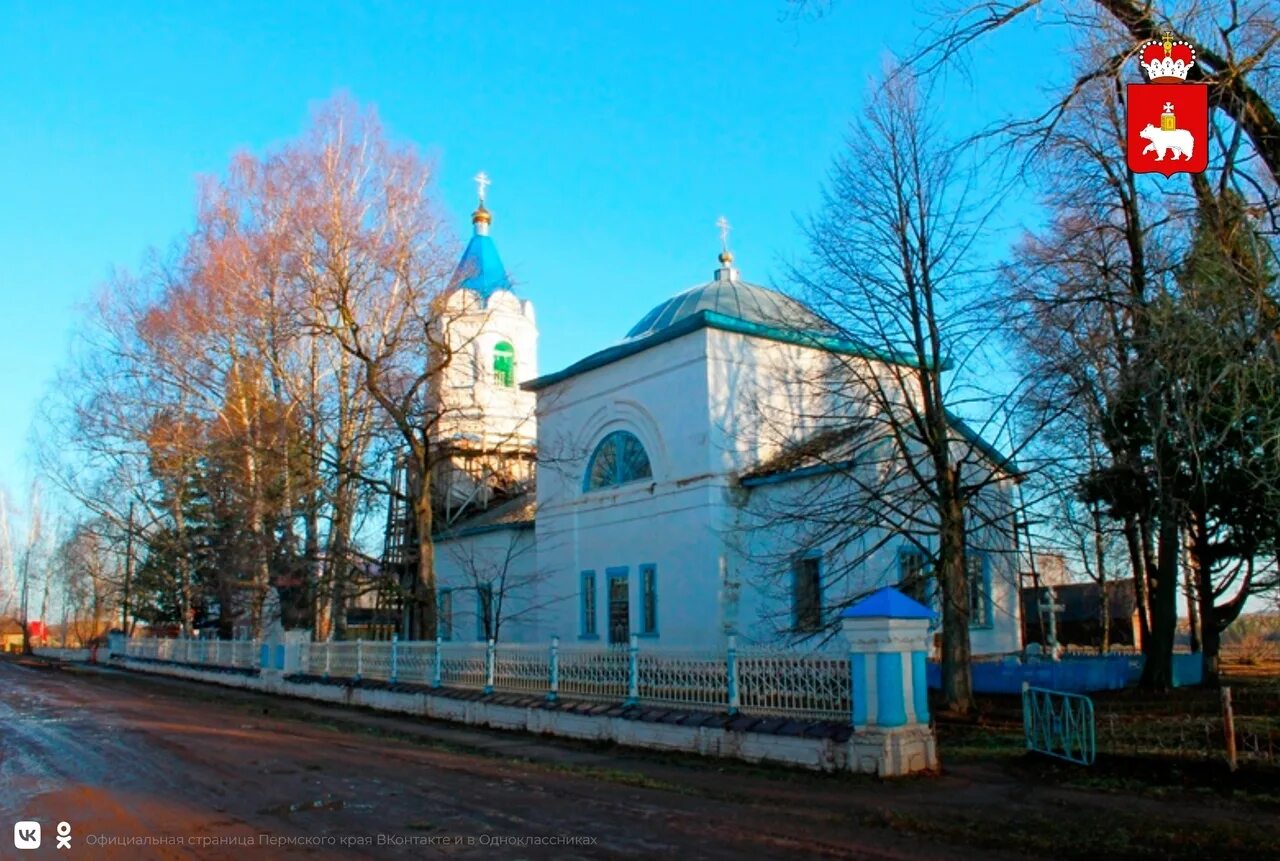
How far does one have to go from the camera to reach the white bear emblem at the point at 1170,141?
9359 mm

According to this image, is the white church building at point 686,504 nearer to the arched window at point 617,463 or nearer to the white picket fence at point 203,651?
the arched window at point 617,463

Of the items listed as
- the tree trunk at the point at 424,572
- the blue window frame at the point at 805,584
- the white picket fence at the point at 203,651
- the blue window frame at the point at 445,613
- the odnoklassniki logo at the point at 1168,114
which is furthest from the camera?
the blue window frame at the point at 445,613

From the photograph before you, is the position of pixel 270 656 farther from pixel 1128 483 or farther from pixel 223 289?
pixel 1128 483

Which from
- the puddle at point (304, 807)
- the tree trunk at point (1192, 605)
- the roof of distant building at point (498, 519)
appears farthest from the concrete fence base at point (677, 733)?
the tree trunk at point (1192, 605)

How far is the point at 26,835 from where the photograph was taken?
25.2 ft

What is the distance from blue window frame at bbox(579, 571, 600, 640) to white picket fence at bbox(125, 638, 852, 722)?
575 cm

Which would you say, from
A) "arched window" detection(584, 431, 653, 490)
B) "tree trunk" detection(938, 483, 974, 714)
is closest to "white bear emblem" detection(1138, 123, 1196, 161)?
"tree trunk" detection(938, 483, 974, 714)

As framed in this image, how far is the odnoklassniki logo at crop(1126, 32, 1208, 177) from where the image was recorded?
8.58m

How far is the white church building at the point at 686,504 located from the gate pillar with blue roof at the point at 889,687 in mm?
5666

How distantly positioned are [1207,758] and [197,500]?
31977 mm

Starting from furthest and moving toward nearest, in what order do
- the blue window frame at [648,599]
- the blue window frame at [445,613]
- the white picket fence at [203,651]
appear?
the blue window frame at [445,613] < the white picket fence at [203,651] < the blue window frame at [648,599]

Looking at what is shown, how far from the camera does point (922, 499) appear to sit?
16.2m

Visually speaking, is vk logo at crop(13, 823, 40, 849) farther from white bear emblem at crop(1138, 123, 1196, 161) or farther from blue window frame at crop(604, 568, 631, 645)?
blue window frame at crop(604, 568, 631, 645)

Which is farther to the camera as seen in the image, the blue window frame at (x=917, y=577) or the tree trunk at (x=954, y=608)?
the blue window frame at (x=917, y=577)
